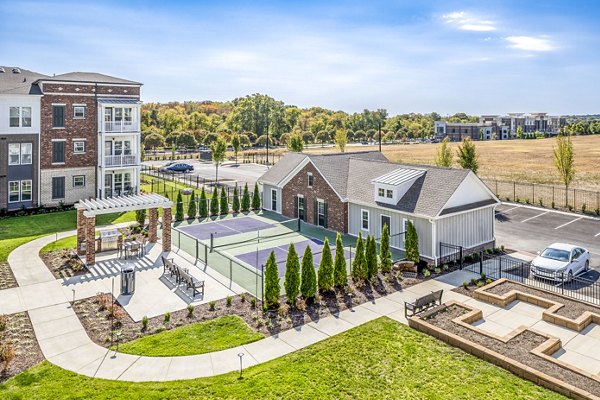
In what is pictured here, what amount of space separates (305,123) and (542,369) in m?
134

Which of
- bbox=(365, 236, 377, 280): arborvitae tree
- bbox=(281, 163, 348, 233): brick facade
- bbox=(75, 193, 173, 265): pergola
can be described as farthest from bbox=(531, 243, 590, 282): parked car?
bbox=(75, 193, 173, 265): pergola

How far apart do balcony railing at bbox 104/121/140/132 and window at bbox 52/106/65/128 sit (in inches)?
118

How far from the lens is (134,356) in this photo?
1198 cm

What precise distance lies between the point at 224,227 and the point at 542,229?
19.9 m

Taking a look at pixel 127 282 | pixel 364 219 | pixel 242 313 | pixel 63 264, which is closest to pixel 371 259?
pixel 242 313

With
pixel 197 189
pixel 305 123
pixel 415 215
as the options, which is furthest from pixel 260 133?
pixel 415 215

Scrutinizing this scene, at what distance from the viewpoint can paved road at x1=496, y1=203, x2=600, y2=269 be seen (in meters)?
23.0

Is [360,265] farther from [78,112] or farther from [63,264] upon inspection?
[78,112]

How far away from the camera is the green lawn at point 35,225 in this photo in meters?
23.3

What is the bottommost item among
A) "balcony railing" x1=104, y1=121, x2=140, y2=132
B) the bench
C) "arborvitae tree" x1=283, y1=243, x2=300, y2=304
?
the bench

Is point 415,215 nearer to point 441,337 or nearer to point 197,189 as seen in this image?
point 441,337

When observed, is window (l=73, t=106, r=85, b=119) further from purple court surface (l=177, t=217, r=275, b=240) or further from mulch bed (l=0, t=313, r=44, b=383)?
mulch bed (l=0, t=313, r=44, b=383)

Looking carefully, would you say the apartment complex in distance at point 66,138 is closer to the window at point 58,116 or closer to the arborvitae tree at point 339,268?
the window at point 58,116

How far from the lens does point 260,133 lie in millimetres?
117438
